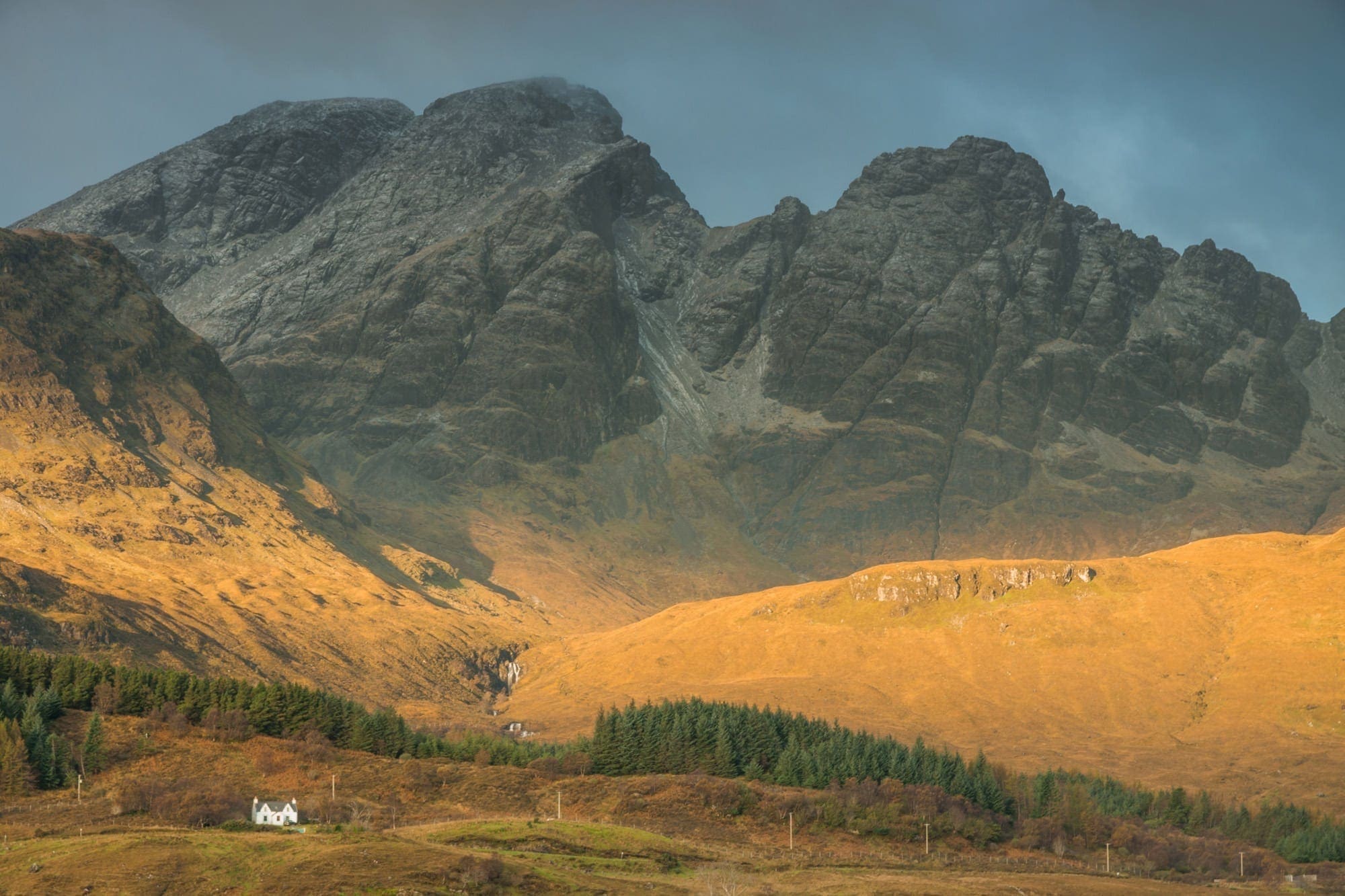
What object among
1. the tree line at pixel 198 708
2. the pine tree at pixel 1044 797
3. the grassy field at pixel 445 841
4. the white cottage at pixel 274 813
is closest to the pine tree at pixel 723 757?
the grassy field at pixel 445 841

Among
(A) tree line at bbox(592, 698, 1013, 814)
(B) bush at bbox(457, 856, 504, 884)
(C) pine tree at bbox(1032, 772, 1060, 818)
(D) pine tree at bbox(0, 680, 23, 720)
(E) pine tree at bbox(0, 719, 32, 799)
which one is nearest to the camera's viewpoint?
(B) bush at bbox(457, 856, 504, 884)

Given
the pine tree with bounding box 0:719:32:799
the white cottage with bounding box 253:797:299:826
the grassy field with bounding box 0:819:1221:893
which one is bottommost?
the grassy field with bounding box 0:819:1221:893

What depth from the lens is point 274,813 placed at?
98312 mm

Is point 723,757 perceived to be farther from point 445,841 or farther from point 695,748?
point 445,841

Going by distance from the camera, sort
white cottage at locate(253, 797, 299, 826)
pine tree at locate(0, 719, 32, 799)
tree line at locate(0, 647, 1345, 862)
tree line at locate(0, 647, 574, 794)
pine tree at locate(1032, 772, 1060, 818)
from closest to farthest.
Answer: white cottage at locate(253, 797, 299, 826), pine tree at locate(0, 719, 32, 799), tree line at locate(0, 647, 574, 794), tree line at locate(0, 647, 1345, 862), pine tree at locate(1032, 772, 1060, 818)

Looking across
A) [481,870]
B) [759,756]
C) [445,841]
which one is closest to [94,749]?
[445,841]

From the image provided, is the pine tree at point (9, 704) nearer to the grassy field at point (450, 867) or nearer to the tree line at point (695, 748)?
the tree line at point (695, 748)

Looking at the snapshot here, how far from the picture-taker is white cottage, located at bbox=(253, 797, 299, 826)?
96.6 meters

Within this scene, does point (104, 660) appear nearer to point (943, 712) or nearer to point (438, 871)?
point (438, 871)

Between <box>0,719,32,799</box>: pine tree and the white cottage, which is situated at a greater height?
<box>0,719,32,799</box>: pine tree

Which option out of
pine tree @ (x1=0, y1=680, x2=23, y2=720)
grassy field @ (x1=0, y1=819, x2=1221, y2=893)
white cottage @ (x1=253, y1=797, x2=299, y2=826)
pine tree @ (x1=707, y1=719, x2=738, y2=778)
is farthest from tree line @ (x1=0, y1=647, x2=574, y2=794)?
grassy field @ (x1=0, y1=819, x2=1221, y2=893)

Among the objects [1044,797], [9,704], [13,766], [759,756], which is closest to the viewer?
[13,766]

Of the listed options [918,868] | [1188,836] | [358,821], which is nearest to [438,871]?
[358,821]

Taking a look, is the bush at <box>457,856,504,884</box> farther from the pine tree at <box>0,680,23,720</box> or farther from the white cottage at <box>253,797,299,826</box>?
the pine tree at <box>0,680,23,720</box>
